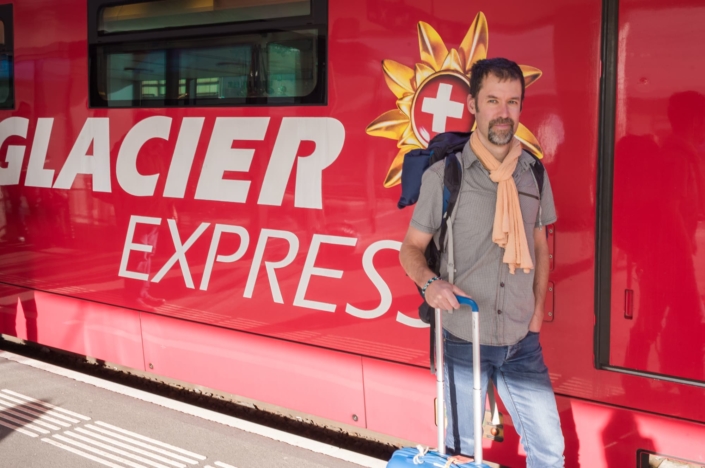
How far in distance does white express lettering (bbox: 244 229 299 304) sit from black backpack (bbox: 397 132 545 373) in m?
1.14

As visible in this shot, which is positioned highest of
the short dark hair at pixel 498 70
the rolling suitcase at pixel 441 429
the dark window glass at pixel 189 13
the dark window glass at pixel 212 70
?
the dark window glass at pixel 189 13

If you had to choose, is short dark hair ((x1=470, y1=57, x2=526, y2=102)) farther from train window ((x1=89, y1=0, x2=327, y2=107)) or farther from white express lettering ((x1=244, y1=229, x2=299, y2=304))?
white express lettering ((x1=244, y1=229, x2=299, y2=304))

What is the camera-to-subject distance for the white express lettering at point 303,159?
375cm

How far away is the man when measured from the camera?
2561 mm

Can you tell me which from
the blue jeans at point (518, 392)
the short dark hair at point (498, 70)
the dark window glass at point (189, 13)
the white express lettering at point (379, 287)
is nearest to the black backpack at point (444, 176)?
the blue jeans at point (518, 392)

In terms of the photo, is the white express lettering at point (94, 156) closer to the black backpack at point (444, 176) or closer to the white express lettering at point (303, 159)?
the white express lettering at point (303, 159)

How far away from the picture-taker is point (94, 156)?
190 inches

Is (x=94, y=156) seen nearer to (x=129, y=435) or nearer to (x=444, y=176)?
(x=129, y=435)

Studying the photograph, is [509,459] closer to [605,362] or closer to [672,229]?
[605,362]

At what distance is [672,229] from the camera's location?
288cm

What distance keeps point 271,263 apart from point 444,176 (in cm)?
160

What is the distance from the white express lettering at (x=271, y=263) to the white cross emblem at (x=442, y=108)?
3.25 ft

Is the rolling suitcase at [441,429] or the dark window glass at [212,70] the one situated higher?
the dark window glass at [212,70]

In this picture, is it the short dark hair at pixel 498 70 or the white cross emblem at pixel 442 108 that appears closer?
the short dark hair at pixel 498 70
